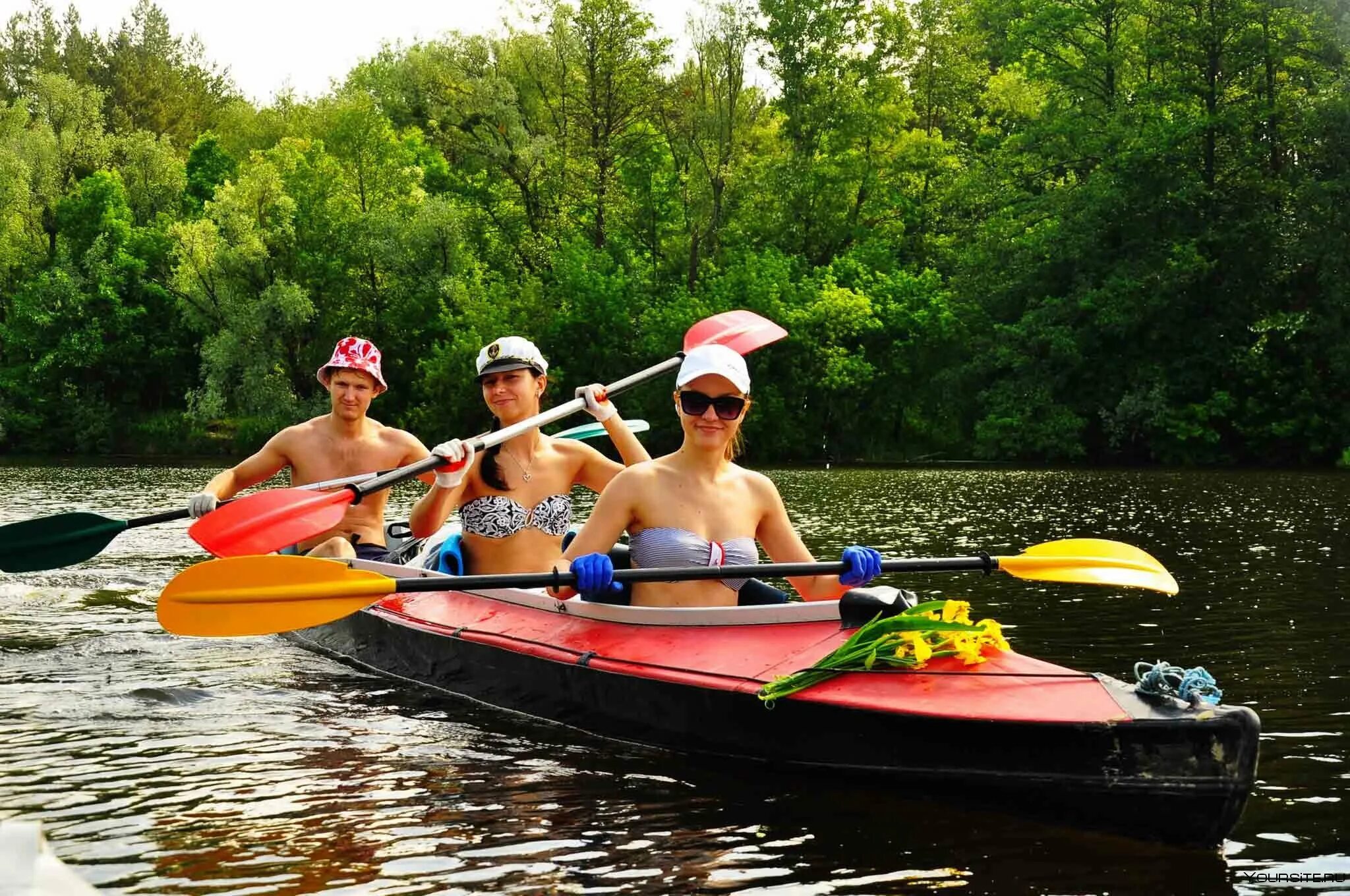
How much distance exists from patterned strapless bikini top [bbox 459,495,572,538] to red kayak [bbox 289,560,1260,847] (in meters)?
0.44

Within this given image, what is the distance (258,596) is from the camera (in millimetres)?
6789

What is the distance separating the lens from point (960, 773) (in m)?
5.36

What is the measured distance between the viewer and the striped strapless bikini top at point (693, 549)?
6594mm

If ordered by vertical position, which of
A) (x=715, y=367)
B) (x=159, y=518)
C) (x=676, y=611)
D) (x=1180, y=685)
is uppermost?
(x=715, y=367)

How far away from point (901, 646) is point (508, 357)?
124 inches

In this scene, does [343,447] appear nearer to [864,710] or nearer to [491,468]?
[491,468]

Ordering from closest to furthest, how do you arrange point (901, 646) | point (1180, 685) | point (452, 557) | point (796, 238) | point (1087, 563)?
1. point (1180, 685)
2. point (901, 646)
3. point (1087, 563)
4. point (452, 557)
5. point (796, 238)

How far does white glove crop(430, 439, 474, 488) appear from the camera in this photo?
309 inches

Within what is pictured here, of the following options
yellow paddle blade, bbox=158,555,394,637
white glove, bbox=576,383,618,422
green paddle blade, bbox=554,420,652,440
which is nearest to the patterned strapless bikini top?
white glove, bbox=576,383,618,422

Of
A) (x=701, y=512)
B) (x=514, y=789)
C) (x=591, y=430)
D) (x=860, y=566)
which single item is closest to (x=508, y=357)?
(x=591, y=430)

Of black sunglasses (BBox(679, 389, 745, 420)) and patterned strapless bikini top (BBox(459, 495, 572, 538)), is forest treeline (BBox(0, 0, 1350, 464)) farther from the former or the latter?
black sunglasses (BBox(679, 389, 745, 420))

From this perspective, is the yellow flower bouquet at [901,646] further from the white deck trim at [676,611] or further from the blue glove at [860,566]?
the blue glove at [860,566]

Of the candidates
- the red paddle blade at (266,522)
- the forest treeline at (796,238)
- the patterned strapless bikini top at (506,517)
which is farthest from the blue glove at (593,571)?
the forest treeline at (796,238)

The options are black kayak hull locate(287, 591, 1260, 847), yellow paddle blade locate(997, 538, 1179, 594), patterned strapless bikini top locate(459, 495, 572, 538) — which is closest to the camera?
black kayak hull locate(287, 591, 1260, 847)
